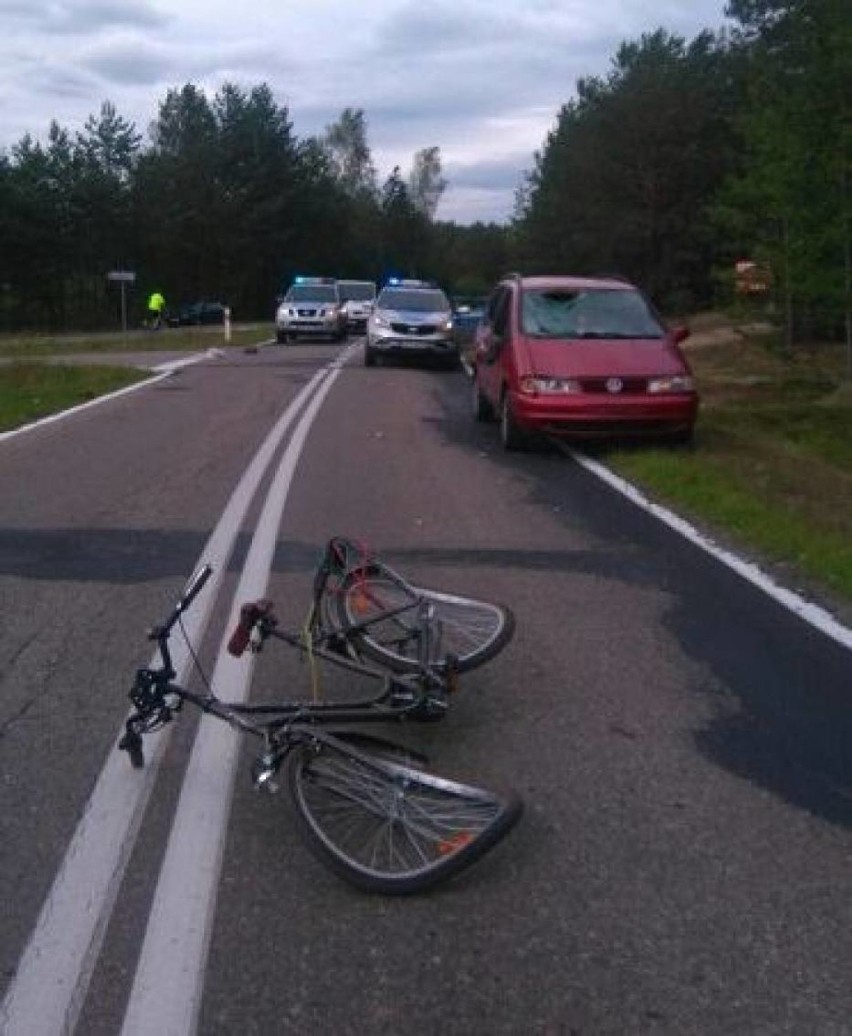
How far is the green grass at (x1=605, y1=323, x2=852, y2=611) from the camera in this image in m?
9.65

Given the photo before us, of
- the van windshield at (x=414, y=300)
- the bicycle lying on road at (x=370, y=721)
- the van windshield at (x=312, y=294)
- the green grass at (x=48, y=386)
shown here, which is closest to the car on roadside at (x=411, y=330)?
the van windshield at (x=414, y=300)

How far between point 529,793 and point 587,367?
9.78m

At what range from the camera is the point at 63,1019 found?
3.76 metres

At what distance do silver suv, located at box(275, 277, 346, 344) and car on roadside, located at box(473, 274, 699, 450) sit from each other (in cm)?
2652

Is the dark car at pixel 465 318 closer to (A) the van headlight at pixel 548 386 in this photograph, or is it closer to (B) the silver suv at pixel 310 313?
(B) the silver suv at pixel 310 313

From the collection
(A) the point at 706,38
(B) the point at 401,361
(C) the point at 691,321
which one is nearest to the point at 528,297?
(B) the point at 401,361

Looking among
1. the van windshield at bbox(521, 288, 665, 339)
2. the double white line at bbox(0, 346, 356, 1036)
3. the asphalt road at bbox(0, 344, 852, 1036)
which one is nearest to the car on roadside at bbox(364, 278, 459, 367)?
the van windshield at bbox(521, 288, 665, 339)

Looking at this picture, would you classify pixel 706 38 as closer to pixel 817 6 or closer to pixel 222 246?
pixel 222 246

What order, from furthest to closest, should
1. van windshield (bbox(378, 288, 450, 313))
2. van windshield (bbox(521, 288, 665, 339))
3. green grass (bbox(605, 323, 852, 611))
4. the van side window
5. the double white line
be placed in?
1. van windshield (bbox(378, 288, 450, 313))
2. the van side window
3. van windshield (bbox(521, 288, 665, 339))
4. green grass (bbox(605, 323, 852, 611))
5. the double white line

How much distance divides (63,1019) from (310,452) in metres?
11.6

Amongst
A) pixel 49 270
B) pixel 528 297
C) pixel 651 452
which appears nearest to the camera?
pixel 651 452

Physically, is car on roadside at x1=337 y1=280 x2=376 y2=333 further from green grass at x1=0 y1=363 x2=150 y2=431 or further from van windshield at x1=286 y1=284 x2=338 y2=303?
Result: green grass at x1=0 y1=363 x2=150 y2=431

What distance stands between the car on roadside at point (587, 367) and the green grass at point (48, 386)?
619 cm

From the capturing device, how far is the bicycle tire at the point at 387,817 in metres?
4.48
